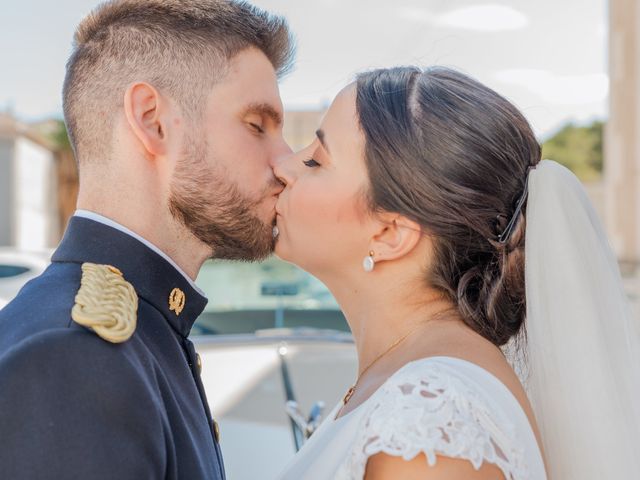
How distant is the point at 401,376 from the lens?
4.55ft

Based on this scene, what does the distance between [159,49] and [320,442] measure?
0.93 metres

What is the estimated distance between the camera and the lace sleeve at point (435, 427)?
4.09ft

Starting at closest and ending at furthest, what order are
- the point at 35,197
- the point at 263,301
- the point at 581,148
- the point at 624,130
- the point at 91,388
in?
1. the point at 91,388
2. the point at 263,301
3. the point at 624,130
4. the point at 35,197
5. the point at 581,148

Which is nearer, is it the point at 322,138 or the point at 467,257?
the point at 467,257

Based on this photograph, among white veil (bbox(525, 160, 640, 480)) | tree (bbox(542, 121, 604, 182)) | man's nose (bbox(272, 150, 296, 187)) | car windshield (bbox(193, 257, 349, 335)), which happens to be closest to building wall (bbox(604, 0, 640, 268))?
car windshield (bbox(193, 257, 349, 335))

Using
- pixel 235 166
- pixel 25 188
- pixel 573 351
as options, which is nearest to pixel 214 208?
pixel 235 166

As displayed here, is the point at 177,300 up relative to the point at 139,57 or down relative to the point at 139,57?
down

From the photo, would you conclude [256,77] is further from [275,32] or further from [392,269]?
[392,269]

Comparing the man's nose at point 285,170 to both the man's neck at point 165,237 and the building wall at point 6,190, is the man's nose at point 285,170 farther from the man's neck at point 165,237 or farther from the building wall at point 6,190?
the building wall at point 6,190

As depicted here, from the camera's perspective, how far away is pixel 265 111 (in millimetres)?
1888

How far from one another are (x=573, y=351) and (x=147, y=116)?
103 cm

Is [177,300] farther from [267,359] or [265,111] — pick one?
[267,359]

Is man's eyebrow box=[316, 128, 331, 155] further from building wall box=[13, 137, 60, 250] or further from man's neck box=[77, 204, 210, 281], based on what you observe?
building wall box=[13, 137, 60, 250]

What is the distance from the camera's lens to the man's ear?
1621 mm
